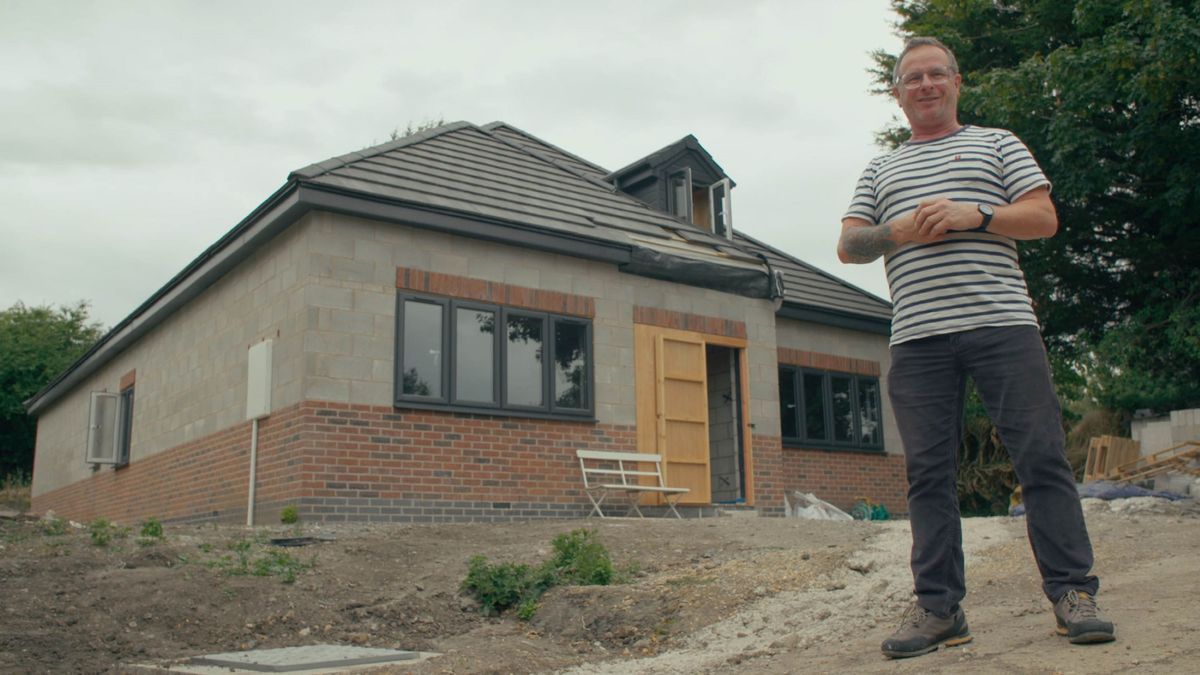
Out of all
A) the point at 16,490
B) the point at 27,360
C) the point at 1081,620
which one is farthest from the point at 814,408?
the point at 27,360

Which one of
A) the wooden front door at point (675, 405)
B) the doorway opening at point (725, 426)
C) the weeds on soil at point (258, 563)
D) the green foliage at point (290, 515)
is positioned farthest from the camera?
the doorway opening at point (725, 426)

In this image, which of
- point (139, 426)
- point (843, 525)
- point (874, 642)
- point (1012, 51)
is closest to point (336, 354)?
point (843, 525)

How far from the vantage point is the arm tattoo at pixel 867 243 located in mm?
3764

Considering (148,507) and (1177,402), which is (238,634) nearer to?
(148,507)

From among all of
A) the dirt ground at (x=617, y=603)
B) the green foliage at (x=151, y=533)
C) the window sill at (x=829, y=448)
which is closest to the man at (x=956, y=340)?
the dirt ground at (x=617, y=603)

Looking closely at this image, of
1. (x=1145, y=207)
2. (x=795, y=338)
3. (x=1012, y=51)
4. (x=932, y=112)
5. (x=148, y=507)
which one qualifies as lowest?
(x=148, y=507)

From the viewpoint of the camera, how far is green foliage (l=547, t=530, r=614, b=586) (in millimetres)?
6539

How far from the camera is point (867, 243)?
3801mm

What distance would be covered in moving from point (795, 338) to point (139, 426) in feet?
31.4

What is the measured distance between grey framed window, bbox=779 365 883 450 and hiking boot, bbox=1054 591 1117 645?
11.5m

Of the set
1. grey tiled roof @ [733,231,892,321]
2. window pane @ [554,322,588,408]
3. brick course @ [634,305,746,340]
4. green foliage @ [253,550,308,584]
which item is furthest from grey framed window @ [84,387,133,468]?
grey tiled roof @ [733,231,892,321]

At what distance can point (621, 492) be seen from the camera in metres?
12.1

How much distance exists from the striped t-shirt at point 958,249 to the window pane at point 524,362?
7.87 m

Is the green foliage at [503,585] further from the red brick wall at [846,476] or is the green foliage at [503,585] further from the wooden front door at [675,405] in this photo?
the red brick wall at [846,476]
